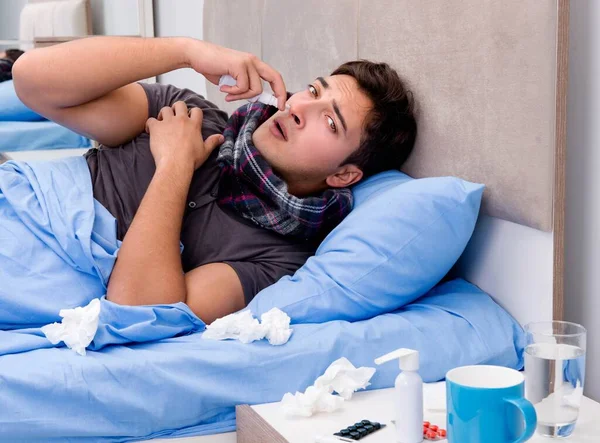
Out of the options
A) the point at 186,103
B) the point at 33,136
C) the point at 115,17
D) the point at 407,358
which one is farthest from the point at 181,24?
the point at 407,358

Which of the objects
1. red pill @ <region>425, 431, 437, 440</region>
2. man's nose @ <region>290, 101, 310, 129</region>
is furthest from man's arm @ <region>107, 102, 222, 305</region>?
red pill @ <region>425, 431, 437, 440</region>

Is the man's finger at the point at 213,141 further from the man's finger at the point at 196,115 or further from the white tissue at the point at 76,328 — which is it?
the white tissue at the point at 76,328

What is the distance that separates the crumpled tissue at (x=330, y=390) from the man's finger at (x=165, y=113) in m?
0.78

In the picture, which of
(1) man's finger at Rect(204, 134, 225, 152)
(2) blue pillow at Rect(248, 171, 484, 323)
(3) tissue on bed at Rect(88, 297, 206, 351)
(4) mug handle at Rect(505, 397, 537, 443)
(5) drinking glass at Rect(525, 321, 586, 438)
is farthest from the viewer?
(1) man's finger at Rect(204, 134, 225, 152)

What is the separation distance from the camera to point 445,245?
139 centimetres

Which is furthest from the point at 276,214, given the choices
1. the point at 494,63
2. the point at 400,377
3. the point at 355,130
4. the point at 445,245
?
the point at 400,377

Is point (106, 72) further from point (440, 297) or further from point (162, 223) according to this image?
point (440, 297)

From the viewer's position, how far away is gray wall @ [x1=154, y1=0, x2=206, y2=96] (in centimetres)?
319

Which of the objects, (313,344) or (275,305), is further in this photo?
(275,305)

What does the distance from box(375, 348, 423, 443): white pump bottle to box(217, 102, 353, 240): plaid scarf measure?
608 mm

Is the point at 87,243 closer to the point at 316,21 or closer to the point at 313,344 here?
the point at 313,344

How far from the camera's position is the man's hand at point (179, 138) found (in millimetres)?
1627

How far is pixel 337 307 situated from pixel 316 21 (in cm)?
91

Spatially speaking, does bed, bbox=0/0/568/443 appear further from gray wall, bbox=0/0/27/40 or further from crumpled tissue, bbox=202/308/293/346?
gray wall, bbox=0/0/27/40
